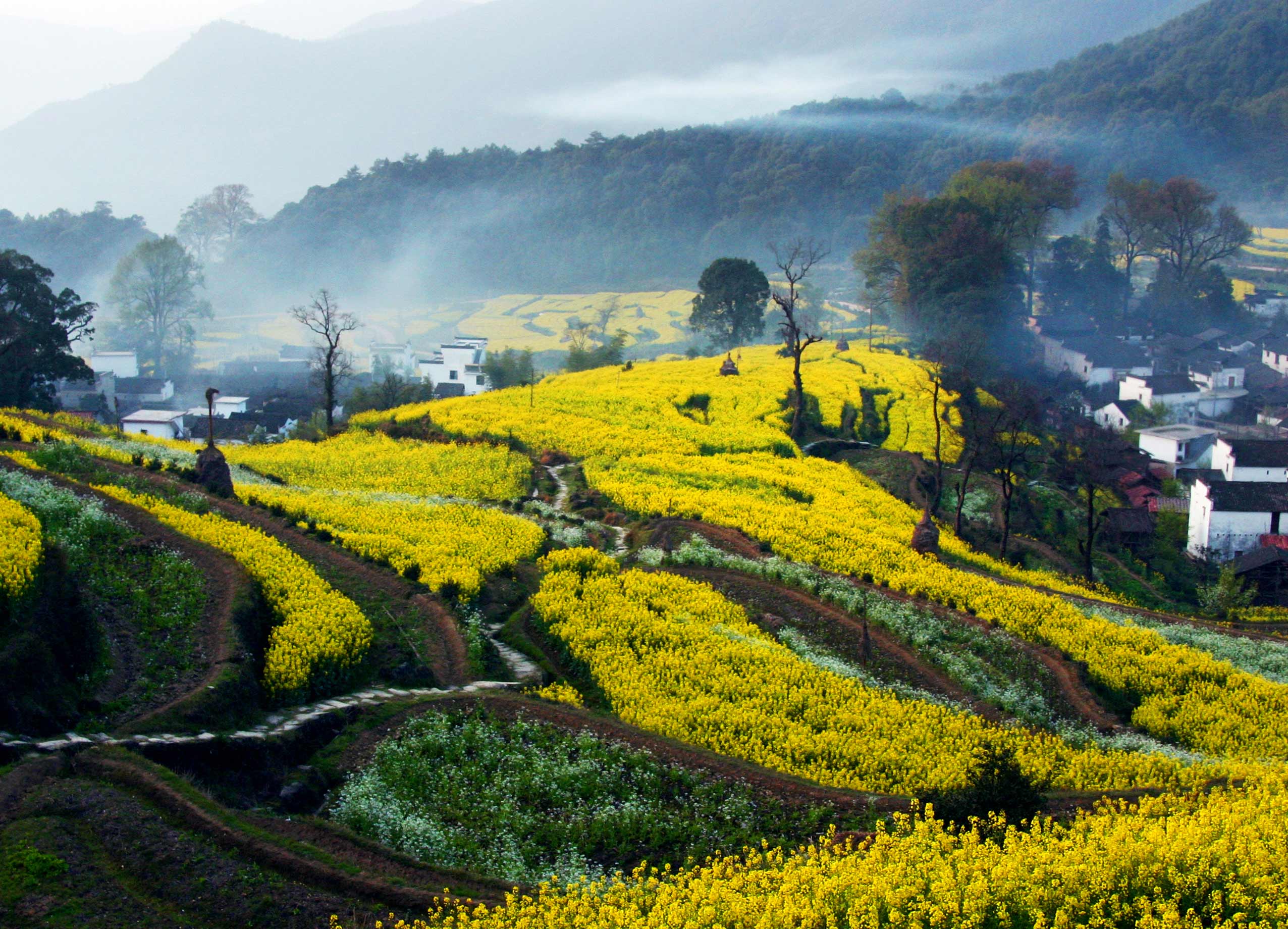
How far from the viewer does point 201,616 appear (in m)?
18.1

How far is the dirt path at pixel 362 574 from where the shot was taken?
754 inches

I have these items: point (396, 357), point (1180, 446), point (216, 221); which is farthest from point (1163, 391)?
point (216, 221)

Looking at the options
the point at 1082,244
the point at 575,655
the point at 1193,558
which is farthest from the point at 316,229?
the point at 575,655

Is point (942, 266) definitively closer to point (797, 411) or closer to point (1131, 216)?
point (797, 411)

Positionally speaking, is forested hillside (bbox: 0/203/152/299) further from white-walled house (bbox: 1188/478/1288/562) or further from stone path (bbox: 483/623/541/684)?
stone path (bbox: 483/623/541/684)

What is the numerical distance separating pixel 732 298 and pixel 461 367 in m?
20.9

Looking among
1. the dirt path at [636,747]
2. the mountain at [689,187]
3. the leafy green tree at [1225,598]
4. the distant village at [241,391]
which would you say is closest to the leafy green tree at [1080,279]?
the mountain at [689,187]

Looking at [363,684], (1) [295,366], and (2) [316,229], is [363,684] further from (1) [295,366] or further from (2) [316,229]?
(2) [316,229]

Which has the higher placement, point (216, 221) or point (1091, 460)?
point (216, 221)

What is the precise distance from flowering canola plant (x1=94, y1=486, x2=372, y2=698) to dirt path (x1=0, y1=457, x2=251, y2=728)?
20.4 inches

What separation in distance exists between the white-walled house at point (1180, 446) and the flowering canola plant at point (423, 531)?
138 feet

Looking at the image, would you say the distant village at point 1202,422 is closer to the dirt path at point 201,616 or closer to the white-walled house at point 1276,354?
the white-walled house at point 1276,354

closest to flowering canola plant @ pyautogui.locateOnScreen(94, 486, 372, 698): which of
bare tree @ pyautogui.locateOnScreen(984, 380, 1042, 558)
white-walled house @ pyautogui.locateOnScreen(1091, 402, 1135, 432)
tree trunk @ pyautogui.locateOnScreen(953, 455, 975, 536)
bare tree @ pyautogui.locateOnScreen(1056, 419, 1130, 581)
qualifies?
bare tree @ pyautogui.locateOnScreen(984, 380, 1042, 558)

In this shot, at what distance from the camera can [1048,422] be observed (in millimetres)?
65938
